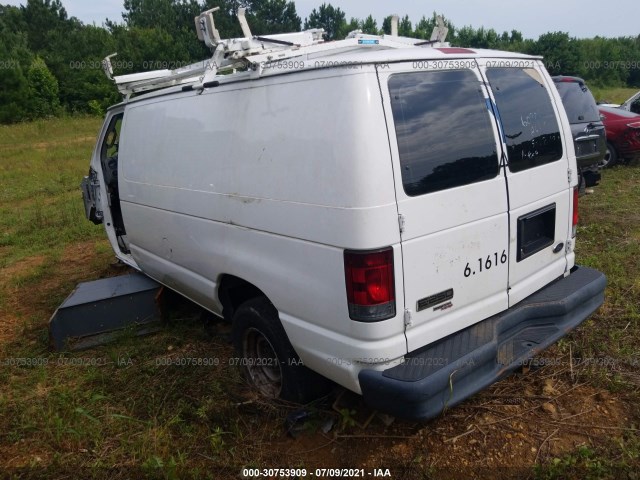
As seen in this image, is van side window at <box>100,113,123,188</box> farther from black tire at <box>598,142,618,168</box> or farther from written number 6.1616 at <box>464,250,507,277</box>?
black tire at <box>598,142,618,168</box>

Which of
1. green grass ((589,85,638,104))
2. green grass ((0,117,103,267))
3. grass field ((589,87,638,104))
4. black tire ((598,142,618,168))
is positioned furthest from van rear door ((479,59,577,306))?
grass field ((589,87,638,104))

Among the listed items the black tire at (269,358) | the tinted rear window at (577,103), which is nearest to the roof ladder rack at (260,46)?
the black tire at (269,358)

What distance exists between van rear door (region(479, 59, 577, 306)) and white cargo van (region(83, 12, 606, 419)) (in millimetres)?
13

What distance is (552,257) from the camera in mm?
3229

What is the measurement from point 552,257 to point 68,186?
40.7 ft

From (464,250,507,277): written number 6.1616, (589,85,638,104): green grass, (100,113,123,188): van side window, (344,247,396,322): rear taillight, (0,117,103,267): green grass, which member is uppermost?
(100,113,123,188): van side window

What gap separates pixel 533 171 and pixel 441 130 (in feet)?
2.56

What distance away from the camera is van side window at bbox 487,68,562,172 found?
9.33ft

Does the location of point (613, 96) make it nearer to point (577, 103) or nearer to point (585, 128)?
point (577, 103)

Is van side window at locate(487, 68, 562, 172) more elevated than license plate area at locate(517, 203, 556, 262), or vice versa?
van side window at locate(487, 68, 562, 172)

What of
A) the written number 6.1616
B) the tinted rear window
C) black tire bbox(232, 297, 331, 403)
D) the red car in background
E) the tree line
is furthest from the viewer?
the tree line

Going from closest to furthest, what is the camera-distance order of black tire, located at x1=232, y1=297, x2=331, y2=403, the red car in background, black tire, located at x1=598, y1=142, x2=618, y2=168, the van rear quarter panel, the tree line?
the van rear quarter panel → black tire, located at x1=232, y1=297, x2=331, y2=403 → the red car in background → black tire, located at x1=598, y1=142, x2=618, y2=168 → the tree line

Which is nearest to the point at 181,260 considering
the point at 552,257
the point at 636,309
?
the point at 552,257

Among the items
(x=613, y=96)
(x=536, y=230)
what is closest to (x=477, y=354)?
(x=536, y=230)
